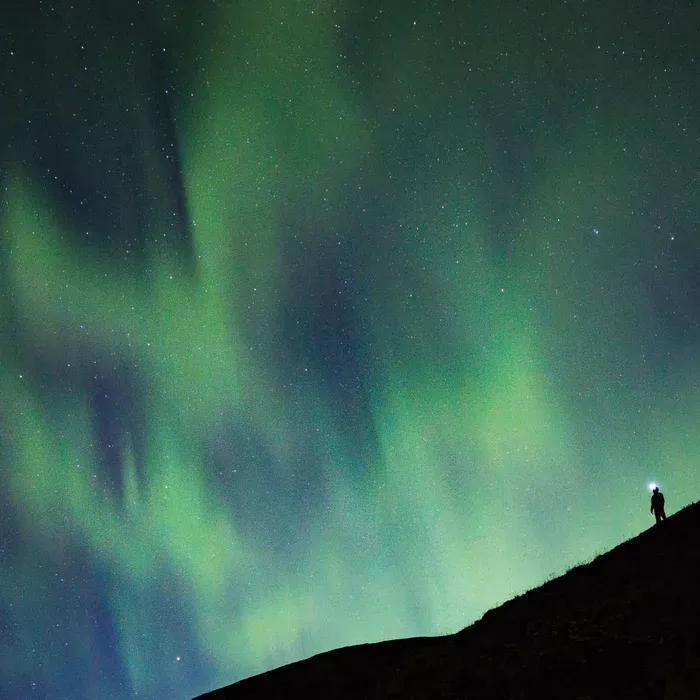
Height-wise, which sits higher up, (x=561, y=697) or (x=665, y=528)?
(x=665, y=528)

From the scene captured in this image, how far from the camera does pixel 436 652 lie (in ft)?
54.3

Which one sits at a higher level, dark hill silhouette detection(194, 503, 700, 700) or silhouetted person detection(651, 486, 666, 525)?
silhouetted person detection(651, 486, 666, 525)

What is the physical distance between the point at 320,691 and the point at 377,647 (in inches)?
123

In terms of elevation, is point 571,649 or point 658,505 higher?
point 658,505

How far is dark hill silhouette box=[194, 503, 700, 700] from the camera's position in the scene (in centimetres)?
1183

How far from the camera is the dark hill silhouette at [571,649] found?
1183 centimetres

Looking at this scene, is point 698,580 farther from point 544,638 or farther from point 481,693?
point 481,693

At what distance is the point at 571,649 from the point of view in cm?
1362

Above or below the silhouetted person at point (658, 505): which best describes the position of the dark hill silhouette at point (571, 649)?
below

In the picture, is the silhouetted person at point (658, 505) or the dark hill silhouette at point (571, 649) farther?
the silhouetted person at point (658, 505)

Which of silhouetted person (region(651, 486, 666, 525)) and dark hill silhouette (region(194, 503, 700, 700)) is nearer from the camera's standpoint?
dark hill silhouette (region(194, 503, 700, 700))

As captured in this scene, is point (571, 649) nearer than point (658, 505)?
Yes

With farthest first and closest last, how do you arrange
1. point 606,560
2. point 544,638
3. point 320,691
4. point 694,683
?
point 606,560 → point 320,691 → point 544,638 → point 694,683

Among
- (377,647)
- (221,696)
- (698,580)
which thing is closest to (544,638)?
(698,580)
